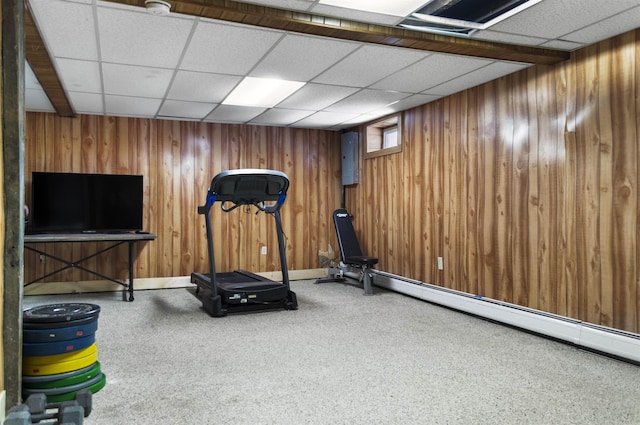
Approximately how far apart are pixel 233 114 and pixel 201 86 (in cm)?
138

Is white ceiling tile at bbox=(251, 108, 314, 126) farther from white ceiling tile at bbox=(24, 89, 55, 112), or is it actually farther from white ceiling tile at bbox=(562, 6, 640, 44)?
white ceiling tile at bbox=(562, 6, 640, 44)

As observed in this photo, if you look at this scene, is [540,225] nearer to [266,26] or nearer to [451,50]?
[451,50]

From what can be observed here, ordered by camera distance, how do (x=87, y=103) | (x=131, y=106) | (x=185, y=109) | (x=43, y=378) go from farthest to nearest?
1. (x=185, y=109)
2. (x=131, y=106)
3. (x=87, y=103)
4. (x=43, y=378)

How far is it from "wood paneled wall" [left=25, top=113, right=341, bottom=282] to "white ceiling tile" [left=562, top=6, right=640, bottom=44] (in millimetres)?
4340

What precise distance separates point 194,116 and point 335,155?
2.34 meters

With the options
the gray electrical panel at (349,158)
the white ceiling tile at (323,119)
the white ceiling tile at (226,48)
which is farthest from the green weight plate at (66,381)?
the gray electrical panel at (349,158)

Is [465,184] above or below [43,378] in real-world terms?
above

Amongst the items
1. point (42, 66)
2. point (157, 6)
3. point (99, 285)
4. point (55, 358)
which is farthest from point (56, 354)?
point (99, 285)

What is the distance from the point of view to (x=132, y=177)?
19.8 feet

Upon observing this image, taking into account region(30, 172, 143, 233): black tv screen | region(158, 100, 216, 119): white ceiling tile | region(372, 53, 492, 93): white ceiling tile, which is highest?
region(158, 100, 216, 119): white ceiling tile

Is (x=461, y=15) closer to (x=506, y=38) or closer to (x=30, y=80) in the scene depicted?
Result: (x=506, y=38)

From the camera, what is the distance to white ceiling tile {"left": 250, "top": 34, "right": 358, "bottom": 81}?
348 centimetres

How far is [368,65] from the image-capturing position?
4.04 m

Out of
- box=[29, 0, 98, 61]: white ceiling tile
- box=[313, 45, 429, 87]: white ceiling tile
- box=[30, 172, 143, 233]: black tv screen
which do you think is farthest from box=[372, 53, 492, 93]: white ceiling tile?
box=[30, 172, 143, 233]: black tv screen
